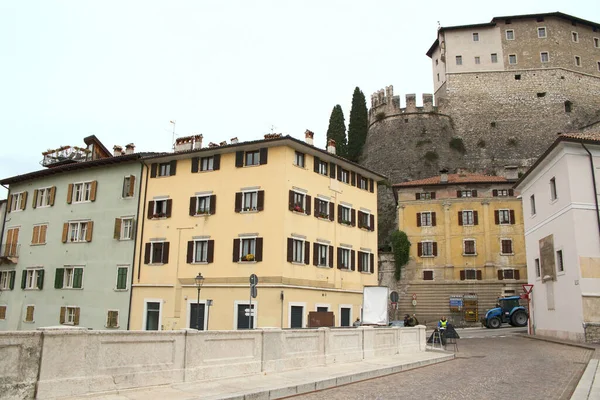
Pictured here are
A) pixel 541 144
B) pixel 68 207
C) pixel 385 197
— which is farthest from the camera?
pixel 541 144

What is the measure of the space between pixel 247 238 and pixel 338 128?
49727 millimetres

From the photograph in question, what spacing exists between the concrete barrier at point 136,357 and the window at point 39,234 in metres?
30.9

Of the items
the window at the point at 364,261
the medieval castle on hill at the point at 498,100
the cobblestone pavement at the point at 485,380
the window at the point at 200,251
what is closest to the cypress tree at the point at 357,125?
the medieval castle on hill at the point at 498,100

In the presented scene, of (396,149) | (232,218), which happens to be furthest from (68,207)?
(396,149)

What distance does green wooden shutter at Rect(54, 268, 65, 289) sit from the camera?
36750 mm

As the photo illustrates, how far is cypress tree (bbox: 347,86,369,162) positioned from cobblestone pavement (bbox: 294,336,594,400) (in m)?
59.5

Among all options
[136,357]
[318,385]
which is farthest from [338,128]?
[136,357]

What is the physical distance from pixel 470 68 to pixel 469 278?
3970 cm

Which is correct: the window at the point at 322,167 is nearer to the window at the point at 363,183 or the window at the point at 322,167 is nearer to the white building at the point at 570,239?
the window at the point at 363,183

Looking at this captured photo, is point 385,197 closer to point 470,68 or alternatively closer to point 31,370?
point 470,68

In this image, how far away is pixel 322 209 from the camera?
3325 cm

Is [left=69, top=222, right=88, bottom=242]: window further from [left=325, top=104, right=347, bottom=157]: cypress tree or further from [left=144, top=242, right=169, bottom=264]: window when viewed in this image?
[left=325, top=104, right=347, bottom=157]: cypress tree

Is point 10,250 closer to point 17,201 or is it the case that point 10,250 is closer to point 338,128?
point 17,201

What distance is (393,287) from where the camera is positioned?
53438mm
